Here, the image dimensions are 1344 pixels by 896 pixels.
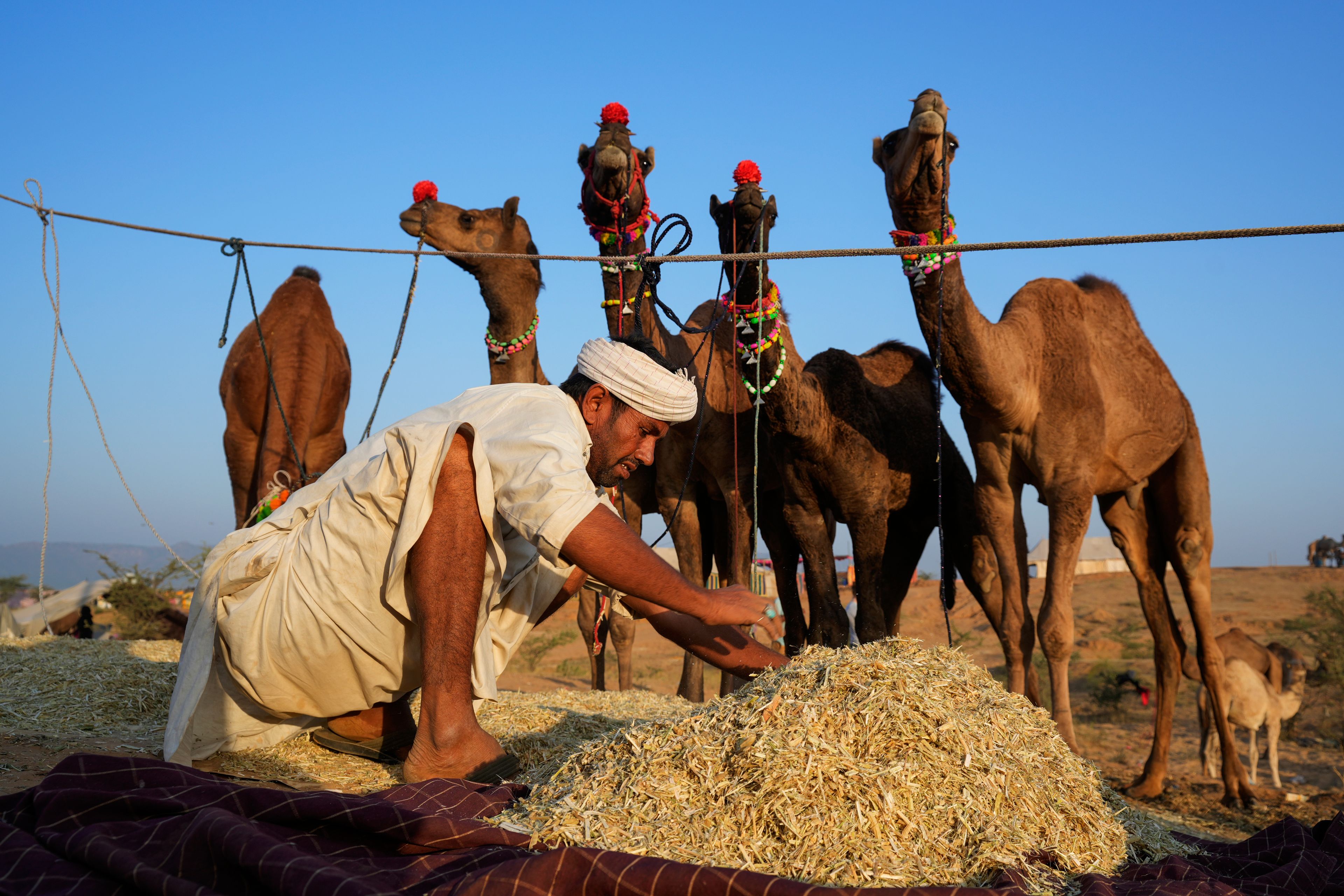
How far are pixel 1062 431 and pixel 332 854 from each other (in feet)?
16.5

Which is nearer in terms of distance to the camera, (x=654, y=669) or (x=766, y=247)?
(x=766, y=247)

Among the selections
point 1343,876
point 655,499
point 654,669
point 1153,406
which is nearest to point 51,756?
point 1343,876

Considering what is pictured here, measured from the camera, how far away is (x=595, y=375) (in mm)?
3430

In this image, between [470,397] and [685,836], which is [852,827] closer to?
[685,836]

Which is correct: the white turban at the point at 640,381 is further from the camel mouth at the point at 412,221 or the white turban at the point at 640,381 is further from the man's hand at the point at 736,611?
the camel mouth at the point at 412,221

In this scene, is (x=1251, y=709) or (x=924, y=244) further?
(x=1251, y=709)

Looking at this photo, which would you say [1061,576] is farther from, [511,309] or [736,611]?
[511,309]

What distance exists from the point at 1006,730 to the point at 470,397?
6.41ft

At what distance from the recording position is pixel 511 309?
725cm

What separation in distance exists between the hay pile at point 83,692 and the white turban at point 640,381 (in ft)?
7.74

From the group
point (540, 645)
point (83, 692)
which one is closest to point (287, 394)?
point (83, 692)

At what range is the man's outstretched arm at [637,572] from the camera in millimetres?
2766

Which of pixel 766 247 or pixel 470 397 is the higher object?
pixel 766 247

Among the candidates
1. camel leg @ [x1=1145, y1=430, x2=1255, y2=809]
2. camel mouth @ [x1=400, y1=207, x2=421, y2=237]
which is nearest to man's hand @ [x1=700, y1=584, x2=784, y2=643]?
camel mouth @ [x1=400, y1=207, x2=421, y2=237]
